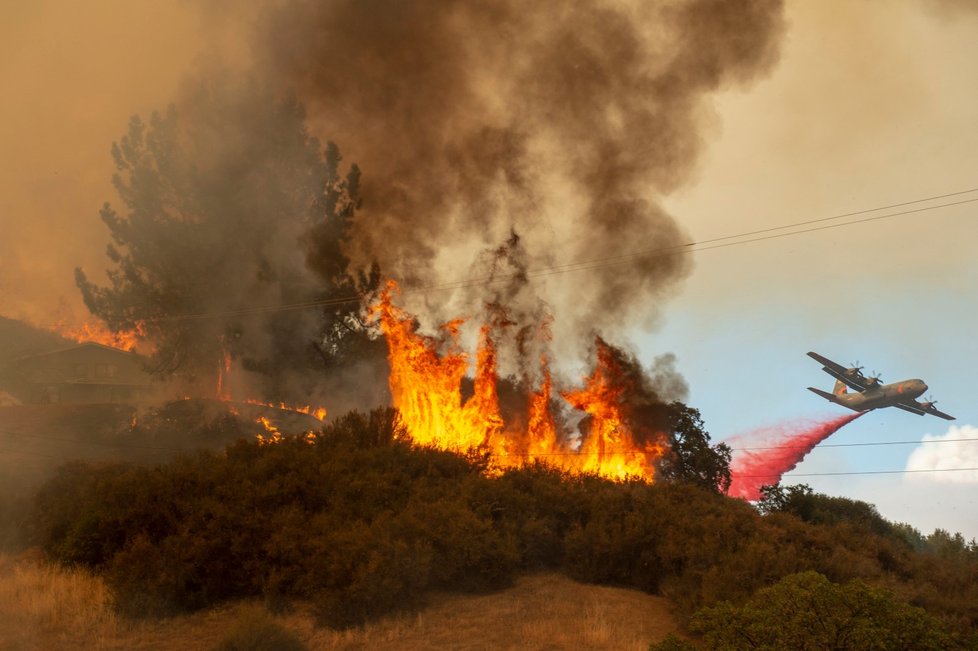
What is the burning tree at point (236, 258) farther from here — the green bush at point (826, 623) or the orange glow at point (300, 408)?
the green bush at point (826, 623)

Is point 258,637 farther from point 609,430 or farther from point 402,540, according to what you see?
point 609,430

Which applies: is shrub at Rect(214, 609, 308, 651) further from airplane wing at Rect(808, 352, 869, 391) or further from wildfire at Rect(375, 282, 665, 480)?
airplane wing at Rect(808, 352, 869, 391)

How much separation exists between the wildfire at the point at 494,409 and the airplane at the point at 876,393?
12203mm

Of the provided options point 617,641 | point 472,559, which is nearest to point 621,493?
point 472,559

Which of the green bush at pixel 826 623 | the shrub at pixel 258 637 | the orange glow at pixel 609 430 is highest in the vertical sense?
the orange glow at pixel 609 430

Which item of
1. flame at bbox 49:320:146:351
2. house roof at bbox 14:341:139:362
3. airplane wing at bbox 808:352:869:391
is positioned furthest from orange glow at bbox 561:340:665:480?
house roof at bbox 14:341:139:362

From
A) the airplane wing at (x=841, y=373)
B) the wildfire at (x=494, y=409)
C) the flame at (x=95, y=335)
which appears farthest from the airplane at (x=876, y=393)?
the flame at (x=95, y=335)

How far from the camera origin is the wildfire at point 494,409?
3425cm

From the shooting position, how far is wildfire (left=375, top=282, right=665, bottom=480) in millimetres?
34250

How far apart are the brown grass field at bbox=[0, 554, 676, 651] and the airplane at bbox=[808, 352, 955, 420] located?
91.4 ft

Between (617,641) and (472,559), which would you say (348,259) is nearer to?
(472,559)

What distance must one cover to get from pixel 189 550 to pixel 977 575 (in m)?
17.1

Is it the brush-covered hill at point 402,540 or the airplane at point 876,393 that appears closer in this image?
the brush-covered hill at point 402,540

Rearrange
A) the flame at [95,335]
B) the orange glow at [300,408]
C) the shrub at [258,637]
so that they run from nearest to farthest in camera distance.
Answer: the shrub at [258,637], the orange glow at [300,408], the flame at [95,335]
